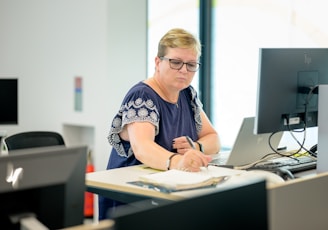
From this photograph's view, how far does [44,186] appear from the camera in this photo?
120cm

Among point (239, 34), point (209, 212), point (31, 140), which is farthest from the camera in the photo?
point (239, 34)

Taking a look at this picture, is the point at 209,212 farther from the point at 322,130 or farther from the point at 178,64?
the point at 178,64

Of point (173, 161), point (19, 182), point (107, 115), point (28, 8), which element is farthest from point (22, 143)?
point (28, 8)

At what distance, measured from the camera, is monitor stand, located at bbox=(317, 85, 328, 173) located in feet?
7.16

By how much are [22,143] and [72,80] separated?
6.07ft

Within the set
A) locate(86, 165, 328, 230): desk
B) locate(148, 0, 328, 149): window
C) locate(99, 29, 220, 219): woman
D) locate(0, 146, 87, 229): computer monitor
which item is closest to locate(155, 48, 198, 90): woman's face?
locate(99, 29, 220, 219): woman

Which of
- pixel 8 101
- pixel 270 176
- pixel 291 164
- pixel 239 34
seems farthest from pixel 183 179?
pixel 8 101

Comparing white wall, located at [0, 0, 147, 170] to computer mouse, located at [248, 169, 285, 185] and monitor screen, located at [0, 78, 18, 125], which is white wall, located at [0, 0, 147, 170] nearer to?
monitor screen, located at [0, 78, 18, 125]

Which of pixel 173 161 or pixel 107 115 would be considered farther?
pixel 107 115

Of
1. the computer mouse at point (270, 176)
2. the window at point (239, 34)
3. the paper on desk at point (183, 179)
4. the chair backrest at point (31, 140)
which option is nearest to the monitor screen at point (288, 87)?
the computer mouse at point (270, 176)

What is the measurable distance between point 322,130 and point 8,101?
3.35 meters

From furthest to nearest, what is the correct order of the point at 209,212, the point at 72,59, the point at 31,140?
the point at 72,59
the point at 31,140
the point at 209,212

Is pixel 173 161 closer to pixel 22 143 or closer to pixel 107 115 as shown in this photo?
pixel 22 143

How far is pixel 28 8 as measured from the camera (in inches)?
200
